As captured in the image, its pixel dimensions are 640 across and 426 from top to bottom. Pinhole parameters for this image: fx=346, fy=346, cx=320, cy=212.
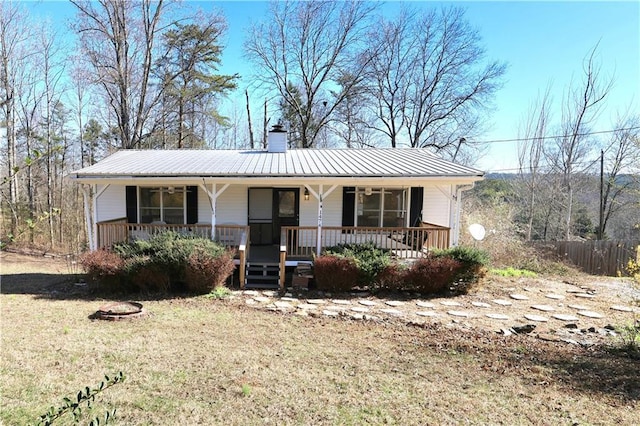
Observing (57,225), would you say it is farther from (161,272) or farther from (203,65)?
(161,272)

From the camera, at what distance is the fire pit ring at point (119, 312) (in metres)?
6.31

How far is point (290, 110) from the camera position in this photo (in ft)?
76.7

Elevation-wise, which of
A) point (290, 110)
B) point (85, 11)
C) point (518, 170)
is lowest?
point (518, 170)

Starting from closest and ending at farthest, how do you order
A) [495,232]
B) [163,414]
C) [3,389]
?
[163,414] → [3,389] → [495,232]

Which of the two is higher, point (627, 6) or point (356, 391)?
point (627, 6)

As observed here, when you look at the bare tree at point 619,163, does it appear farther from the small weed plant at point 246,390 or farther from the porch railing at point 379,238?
the small weed plant at point 246,390

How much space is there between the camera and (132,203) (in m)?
10.8

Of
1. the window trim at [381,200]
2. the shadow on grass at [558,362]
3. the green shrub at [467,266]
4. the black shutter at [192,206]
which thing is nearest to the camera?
the shadow on grass at [558,362]

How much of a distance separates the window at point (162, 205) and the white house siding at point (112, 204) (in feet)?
2.84

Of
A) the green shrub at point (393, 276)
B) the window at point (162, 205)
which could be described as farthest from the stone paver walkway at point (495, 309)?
the window at point (162, 205)

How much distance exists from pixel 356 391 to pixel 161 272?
5900 millimetres

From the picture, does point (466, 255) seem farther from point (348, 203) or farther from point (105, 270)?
point (105, 270)

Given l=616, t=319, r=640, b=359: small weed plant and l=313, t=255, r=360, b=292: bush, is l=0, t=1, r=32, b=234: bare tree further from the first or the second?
l=616, t=319, r=640, b=359: small weed plant

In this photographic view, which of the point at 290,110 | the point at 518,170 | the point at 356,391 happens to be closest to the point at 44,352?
the point at 356,391
